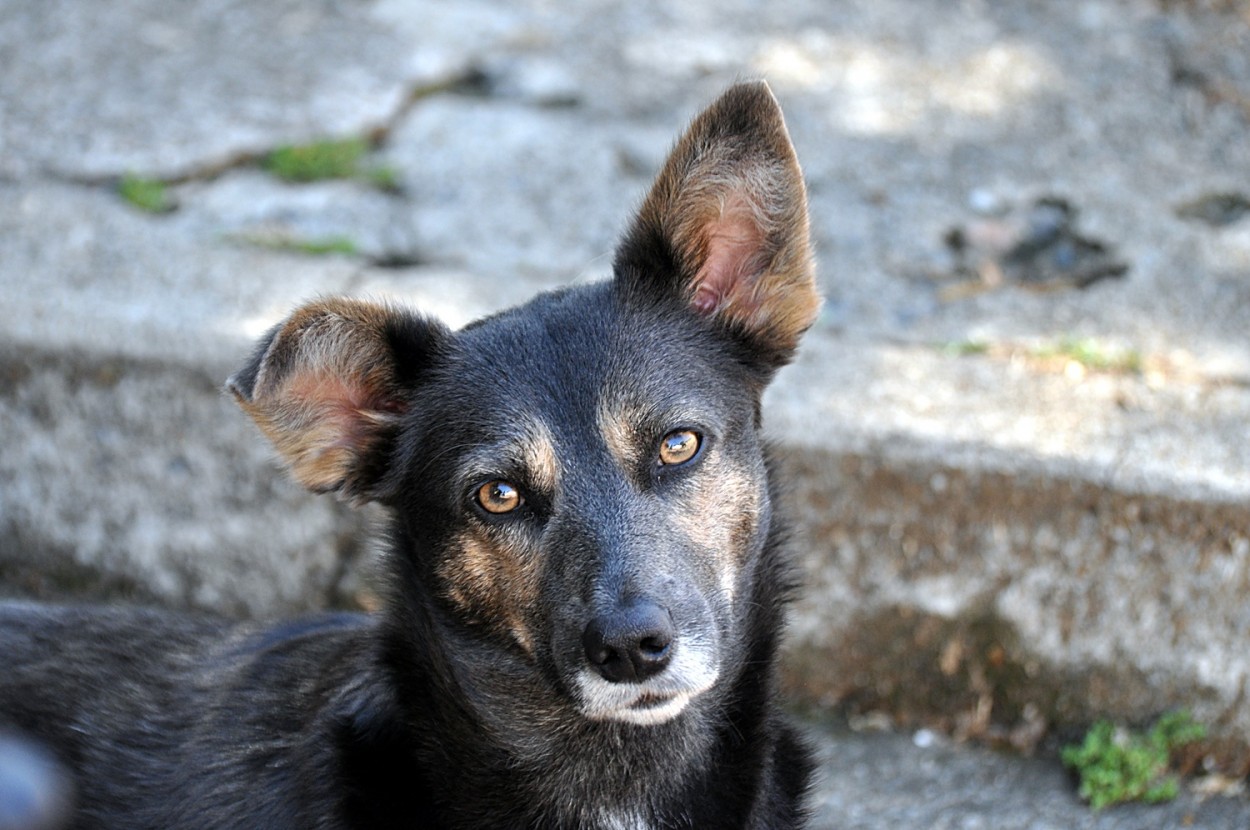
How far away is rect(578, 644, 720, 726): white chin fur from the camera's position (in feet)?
8.78

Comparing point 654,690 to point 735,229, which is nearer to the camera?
point 654,690

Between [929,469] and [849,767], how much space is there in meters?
0.88

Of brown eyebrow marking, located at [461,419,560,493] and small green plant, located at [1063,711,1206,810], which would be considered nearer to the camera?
brown eyebrow marking, located at [461,419,560,493]

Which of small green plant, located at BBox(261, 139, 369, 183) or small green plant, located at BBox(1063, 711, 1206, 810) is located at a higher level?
small green plant, located at BBox(261, 139, 369, 183)

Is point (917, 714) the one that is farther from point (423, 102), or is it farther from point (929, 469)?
point (423, 102)

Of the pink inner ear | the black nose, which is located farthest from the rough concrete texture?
the black nose

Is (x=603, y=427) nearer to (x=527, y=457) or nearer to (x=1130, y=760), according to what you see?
(x=527, y=457)

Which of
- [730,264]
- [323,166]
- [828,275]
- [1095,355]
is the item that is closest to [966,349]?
[1095,355]

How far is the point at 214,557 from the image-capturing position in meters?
→ 4.38

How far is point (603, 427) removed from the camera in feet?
9.46

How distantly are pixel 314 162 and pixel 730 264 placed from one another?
8.78 ft

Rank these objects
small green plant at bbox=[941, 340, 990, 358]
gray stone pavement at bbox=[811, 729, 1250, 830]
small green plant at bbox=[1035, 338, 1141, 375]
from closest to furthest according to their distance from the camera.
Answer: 1. gray stone pavement at bbox=[811, 729, 1250, 830]
2. small green plant at bbox=[1035, 338, 1141, 375]
3. small green plant at bbox=[941, 340, 990, 358]

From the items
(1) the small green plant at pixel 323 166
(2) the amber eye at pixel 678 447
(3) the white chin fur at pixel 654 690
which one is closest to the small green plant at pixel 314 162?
(1) the small green plant at pixel 323 166

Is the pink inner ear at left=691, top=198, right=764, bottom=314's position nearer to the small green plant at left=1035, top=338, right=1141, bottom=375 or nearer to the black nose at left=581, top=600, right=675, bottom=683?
the black nose at left=581, top=600, right=675, bottom=683
